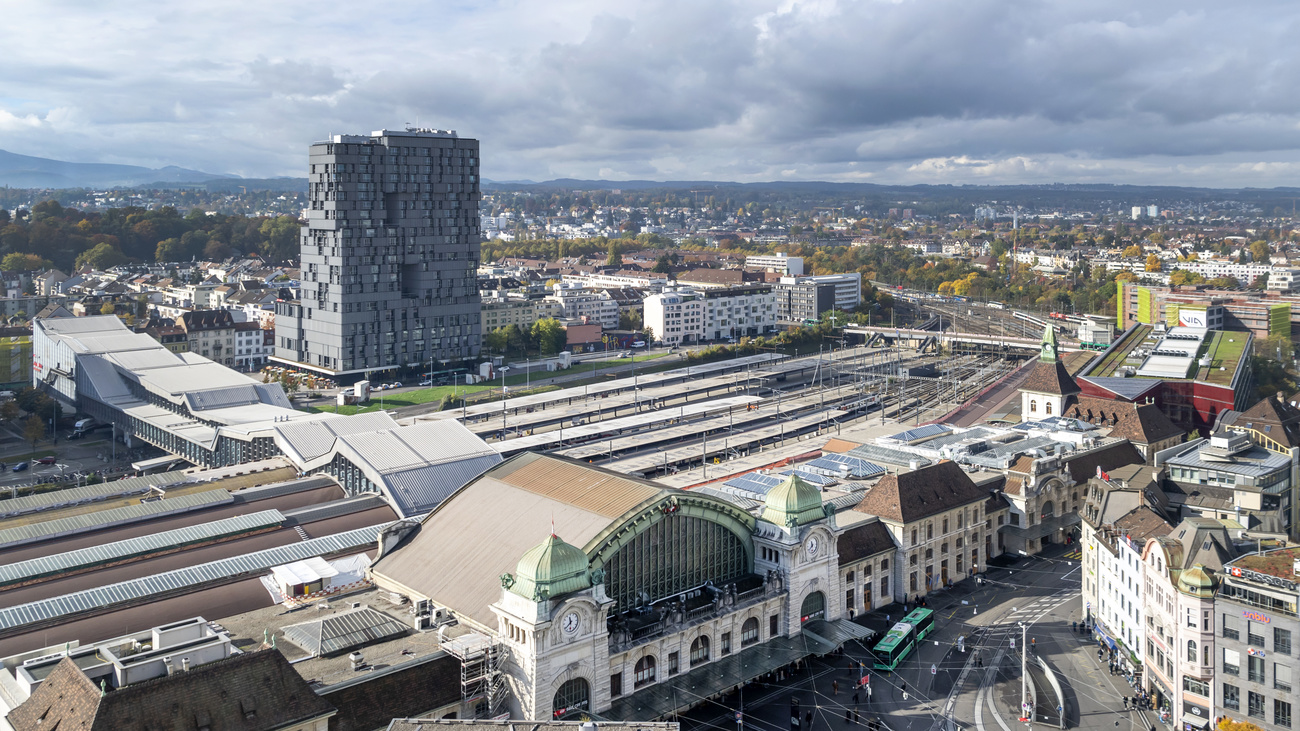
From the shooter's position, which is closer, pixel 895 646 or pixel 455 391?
pixel 895 646

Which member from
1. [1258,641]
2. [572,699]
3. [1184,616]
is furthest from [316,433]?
[1258,641]

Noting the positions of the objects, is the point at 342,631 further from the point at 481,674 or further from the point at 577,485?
the point at 577,485

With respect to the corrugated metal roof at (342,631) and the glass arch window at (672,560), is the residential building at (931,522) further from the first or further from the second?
the corrugated metal roof at (342,631)

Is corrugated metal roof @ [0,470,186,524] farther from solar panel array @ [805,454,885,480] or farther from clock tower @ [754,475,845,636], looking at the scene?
solar panel array @ [805,454,885,480]

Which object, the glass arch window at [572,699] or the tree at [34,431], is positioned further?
the tree at [34,431]

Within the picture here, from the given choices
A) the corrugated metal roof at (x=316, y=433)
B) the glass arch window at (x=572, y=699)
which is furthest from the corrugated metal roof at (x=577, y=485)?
the corrugated metal roof at (x=316, y=433)

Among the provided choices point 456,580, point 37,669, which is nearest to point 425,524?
point 456,580

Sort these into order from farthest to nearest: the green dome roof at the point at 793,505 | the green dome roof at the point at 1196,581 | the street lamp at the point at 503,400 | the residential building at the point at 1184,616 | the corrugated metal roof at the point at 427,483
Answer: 1. the street lamp at the point at 503,400
2. the corrugated metal roof at the point at 427,483
3. the green dome roof at the point at 793,505
4. the residential building at the point at 1184,616
5. the green dome roof at the point at 1196,581

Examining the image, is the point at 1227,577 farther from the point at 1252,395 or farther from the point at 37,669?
the point at 1252,395
